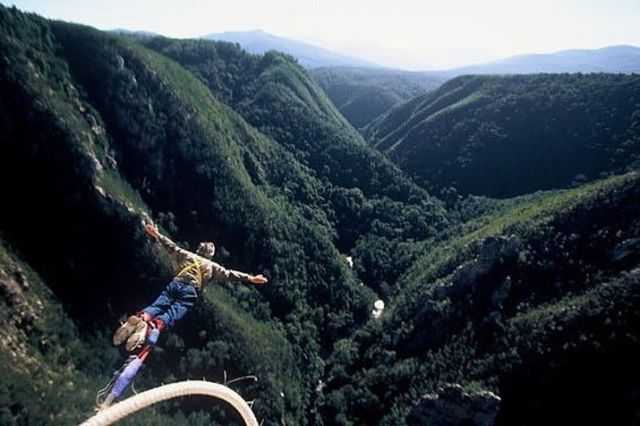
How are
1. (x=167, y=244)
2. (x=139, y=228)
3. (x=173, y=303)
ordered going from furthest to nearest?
(x=139, y=228) < (x=167, y=244) < (x=173, y=303)

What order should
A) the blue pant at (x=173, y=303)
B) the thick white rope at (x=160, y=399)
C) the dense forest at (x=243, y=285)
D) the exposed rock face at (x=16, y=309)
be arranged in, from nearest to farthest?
the thick white rope at (x=160, y=399), the blue pant at (x=173, y=303), the dense forest at (x=243, y=285), the exposed rock face at (x=16, y=309)

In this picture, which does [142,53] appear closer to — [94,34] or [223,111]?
[94,34]

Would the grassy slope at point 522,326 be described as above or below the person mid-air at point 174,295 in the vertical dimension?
below

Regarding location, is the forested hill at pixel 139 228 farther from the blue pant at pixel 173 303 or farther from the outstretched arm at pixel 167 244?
the blue pant at pixel 173 303

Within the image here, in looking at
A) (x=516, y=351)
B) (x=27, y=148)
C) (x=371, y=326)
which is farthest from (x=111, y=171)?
(x=516, y=351)

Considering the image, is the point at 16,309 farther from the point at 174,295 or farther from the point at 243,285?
the point at 174,295

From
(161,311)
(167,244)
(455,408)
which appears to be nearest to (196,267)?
(167,244)

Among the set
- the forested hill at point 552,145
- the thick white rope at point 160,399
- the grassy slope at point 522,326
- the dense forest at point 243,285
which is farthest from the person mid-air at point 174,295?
the forested hill at point 552,145
